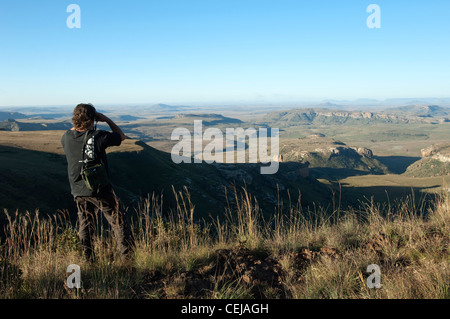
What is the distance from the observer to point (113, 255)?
15.5 ft

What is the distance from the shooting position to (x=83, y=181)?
4.73 meters

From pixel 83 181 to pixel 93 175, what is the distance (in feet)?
1.07

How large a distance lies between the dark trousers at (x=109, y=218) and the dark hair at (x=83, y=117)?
3.67ft

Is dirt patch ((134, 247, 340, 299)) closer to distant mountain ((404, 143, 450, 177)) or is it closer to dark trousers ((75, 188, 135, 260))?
dark trousers ((75, 188, 135, 260))

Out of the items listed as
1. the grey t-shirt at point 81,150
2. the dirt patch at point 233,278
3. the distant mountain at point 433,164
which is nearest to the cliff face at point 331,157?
the distant mountain at point 433,164

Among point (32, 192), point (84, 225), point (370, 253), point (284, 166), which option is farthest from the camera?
point (284, 166)

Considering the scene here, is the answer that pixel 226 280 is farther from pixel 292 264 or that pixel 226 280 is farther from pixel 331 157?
pixel 331 157

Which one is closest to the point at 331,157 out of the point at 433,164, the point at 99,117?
the point at 433,164

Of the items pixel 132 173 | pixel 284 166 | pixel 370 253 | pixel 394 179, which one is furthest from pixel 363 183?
pixel 370 253

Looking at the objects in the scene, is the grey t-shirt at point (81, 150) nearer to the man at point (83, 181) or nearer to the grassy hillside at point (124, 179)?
the man at point (83, 181)

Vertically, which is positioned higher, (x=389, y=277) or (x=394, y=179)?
(x=389, y=277)

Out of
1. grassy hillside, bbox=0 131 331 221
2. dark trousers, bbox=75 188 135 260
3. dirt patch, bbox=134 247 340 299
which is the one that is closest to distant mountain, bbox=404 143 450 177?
grassy hillside, bbox=0 131 331 221
